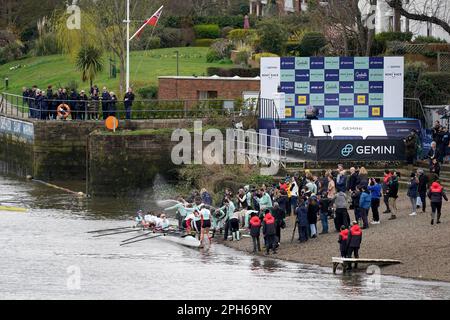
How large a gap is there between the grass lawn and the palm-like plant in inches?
60.4

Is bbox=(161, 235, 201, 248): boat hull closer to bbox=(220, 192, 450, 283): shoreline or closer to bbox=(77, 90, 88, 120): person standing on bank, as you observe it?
bbox=(220, 192, 450, 283): shoreline

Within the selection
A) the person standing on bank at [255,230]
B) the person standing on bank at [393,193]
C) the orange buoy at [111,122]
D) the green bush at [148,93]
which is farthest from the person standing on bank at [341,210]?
the green bush at [148,93]

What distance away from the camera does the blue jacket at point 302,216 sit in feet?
136

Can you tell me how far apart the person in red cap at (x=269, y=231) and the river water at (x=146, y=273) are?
61cm

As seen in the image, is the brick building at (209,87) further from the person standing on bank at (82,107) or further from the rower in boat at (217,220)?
the rower in boat at (217,220)

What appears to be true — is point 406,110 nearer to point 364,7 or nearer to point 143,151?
point 143,151

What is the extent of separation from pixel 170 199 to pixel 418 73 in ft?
47.3

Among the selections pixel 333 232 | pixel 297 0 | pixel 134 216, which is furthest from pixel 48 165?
pixel 297 0

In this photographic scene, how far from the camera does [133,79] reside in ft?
252

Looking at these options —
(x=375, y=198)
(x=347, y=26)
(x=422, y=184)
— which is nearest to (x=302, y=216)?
(x=375, y=198)

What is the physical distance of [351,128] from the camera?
181ft

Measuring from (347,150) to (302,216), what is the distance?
34.7 ft

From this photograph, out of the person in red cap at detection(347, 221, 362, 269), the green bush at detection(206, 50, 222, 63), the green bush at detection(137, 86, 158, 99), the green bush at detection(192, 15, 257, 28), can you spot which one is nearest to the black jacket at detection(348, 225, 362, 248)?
the person in red cap at detection(347, 221, 362, 269)
